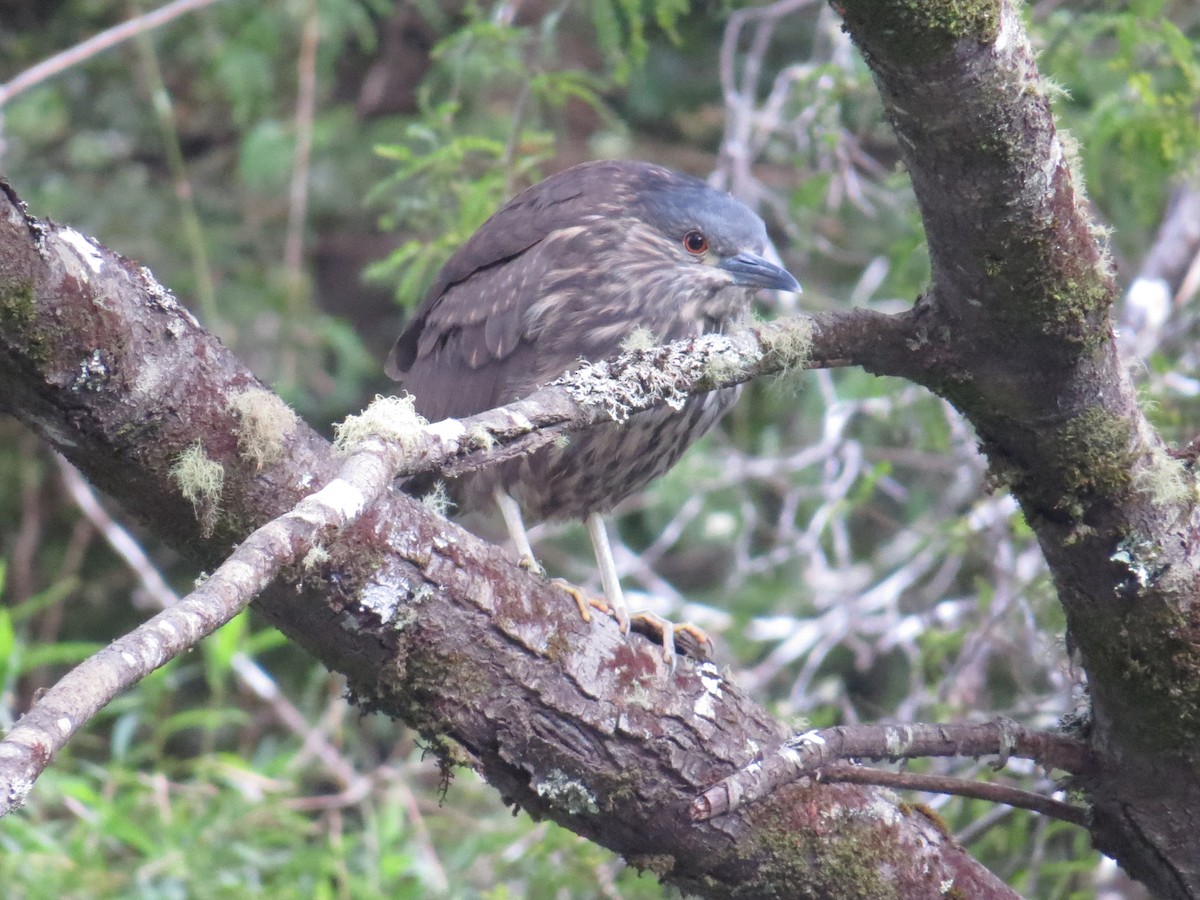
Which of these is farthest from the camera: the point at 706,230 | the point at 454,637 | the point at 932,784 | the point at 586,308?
the point at 706,230

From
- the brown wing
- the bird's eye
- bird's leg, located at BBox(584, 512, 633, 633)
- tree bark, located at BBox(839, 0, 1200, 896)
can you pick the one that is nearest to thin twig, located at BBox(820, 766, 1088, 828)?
tree bark, located at BBox(839, 0, 1200, 896)


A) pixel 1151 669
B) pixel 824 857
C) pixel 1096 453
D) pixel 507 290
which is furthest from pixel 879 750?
pixel 507 290

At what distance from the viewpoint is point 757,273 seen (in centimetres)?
347

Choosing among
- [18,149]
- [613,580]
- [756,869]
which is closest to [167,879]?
[613,580]

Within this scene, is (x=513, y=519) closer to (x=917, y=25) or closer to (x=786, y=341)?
(x=786, y=341)

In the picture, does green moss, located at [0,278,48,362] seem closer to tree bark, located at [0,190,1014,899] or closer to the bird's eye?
tree bark, located at [0,190,1014,899]

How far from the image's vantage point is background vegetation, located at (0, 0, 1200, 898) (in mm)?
3932

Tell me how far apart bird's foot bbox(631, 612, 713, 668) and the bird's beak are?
923 millimetres

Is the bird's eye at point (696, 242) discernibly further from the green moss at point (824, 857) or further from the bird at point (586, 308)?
the green moss at point (824, 857)

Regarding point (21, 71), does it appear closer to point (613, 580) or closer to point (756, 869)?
point (613, 580)

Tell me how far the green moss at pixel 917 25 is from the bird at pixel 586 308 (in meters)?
1.49

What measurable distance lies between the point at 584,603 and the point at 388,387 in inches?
160

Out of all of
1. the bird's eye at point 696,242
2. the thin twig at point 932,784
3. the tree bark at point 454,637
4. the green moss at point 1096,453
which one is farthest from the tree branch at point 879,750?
the bird's eye at point 696,242

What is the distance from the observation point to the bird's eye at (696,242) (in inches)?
142
